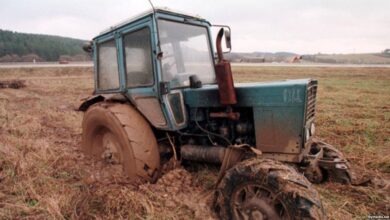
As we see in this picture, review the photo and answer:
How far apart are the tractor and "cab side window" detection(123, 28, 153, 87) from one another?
13 millimetres

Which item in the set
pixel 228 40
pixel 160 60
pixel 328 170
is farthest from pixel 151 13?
pixel 328 170

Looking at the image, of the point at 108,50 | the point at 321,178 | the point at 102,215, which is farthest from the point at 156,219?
the point at 108,50

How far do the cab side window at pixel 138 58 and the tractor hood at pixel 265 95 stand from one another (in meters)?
0.72

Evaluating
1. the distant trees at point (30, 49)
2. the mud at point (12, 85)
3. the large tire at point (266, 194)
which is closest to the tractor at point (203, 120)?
the large tire at point (266, 194)

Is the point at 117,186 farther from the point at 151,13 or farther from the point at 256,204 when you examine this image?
the point at 151,13

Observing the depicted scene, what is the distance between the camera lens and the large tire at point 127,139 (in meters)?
3.84

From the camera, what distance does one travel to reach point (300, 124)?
3.13 metres

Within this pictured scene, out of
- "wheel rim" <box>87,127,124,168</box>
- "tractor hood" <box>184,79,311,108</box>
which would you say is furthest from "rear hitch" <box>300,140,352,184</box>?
"wheel rim" <box>87,127,124,168</box>

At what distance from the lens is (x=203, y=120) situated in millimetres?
3941

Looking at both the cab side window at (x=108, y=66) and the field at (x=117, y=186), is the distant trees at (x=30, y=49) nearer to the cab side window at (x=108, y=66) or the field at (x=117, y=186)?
the field at (x=117, y=186)

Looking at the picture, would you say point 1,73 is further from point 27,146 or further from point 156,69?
point 156,69

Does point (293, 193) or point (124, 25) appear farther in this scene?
point (124, 25)

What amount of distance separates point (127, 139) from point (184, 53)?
1.38 meters

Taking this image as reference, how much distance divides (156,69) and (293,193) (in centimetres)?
214
